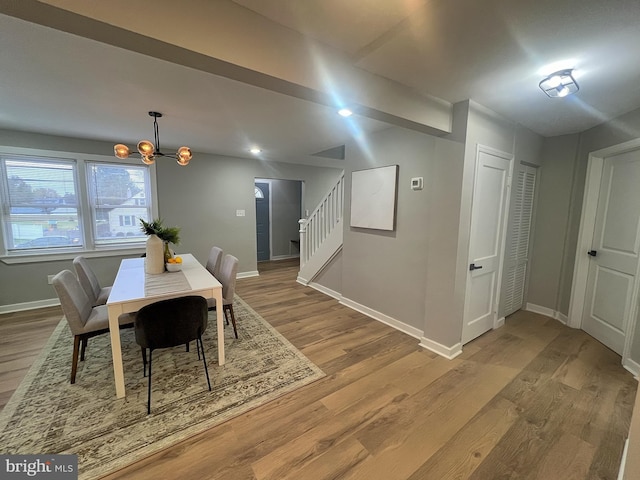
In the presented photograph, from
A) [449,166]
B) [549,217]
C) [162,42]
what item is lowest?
[549,217]

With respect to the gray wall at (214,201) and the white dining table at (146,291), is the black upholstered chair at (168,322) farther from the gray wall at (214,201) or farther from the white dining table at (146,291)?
the gray wall at (214,201)

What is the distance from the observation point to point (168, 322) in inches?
73.6

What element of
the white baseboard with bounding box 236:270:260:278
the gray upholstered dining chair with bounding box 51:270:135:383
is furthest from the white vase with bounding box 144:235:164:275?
the white baseboard with bounding box 236:270:260:278

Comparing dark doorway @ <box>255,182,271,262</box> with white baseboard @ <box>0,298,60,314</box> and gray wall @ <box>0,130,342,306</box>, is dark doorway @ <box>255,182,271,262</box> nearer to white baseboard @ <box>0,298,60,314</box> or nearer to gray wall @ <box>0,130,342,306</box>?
gray wall @ <box>0,130,342,306</box>

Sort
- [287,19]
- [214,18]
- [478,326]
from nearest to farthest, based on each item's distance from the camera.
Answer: [214,18] < [287,19] < [478,326]

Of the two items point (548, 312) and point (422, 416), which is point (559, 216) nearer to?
point (548, 312)

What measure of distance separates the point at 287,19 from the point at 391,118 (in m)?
1.00

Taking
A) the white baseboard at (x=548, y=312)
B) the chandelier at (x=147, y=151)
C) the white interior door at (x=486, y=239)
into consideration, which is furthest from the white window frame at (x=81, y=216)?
the white baseboard at (x=548, y=312)

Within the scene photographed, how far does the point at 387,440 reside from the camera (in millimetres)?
1645

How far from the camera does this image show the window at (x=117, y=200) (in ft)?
12.9

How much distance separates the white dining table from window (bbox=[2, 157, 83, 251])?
1746 mm

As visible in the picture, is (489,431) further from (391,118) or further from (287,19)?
(287,19)

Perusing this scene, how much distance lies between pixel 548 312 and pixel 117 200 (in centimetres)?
654

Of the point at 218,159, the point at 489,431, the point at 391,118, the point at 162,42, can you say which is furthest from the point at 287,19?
the point at 218,159
